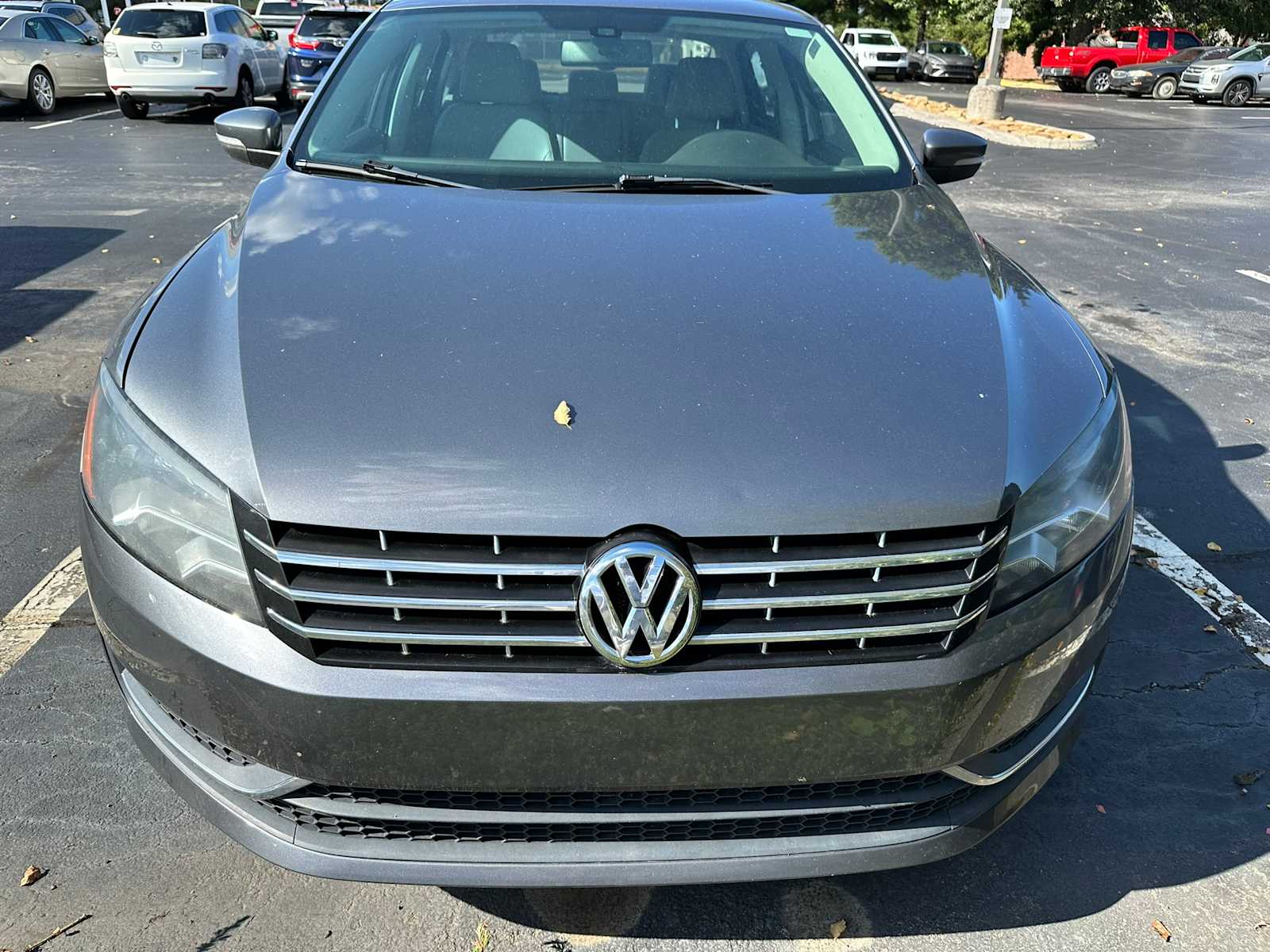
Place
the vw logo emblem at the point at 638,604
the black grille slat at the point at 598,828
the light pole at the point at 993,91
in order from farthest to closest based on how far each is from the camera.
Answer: the light pole at the point at 993,91, the black grille slat at the point at 598,828, the vw logo emblem at the point at 638,604

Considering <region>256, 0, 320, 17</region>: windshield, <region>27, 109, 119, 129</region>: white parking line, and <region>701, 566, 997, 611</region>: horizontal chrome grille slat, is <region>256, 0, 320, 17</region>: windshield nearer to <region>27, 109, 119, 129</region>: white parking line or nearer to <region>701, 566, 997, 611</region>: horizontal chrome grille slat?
<region>27, 109, 119, 129</region>: white parking line

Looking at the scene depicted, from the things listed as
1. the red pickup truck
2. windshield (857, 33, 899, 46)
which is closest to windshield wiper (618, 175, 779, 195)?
the red pickup truck

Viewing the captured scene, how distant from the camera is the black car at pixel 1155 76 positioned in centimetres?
2775

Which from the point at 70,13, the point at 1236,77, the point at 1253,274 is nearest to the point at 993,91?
the point at 1236,77

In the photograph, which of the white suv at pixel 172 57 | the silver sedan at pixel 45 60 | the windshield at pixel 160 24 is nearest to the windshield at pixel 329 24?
the white suv at pixel 172 57

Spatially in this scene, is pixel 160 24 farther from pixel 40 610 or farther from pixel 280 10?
pixel 40 610

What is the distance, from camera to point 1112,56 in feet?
100

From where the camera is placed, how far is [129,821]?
7.65ft

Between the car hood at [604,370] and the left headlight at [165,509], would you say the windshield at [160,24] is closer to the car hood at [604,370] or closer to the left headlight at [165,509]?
the car hood at [604,370]

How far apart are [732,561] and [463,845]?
651 millimetres

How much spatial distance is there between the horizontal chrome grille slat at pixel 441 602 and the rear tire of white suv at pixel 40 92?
56.6 ft

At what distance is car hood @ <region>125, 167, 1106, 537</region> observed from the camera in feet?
5.54

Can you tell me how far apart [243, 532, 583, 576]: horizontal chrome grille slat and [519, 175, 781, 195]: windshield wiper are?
1434mm

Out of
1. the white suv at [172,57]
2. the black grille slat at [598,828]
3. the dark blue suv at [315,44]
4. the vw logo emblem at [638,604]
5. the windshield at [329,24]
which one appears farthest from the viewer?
the windshield at [329,24]
